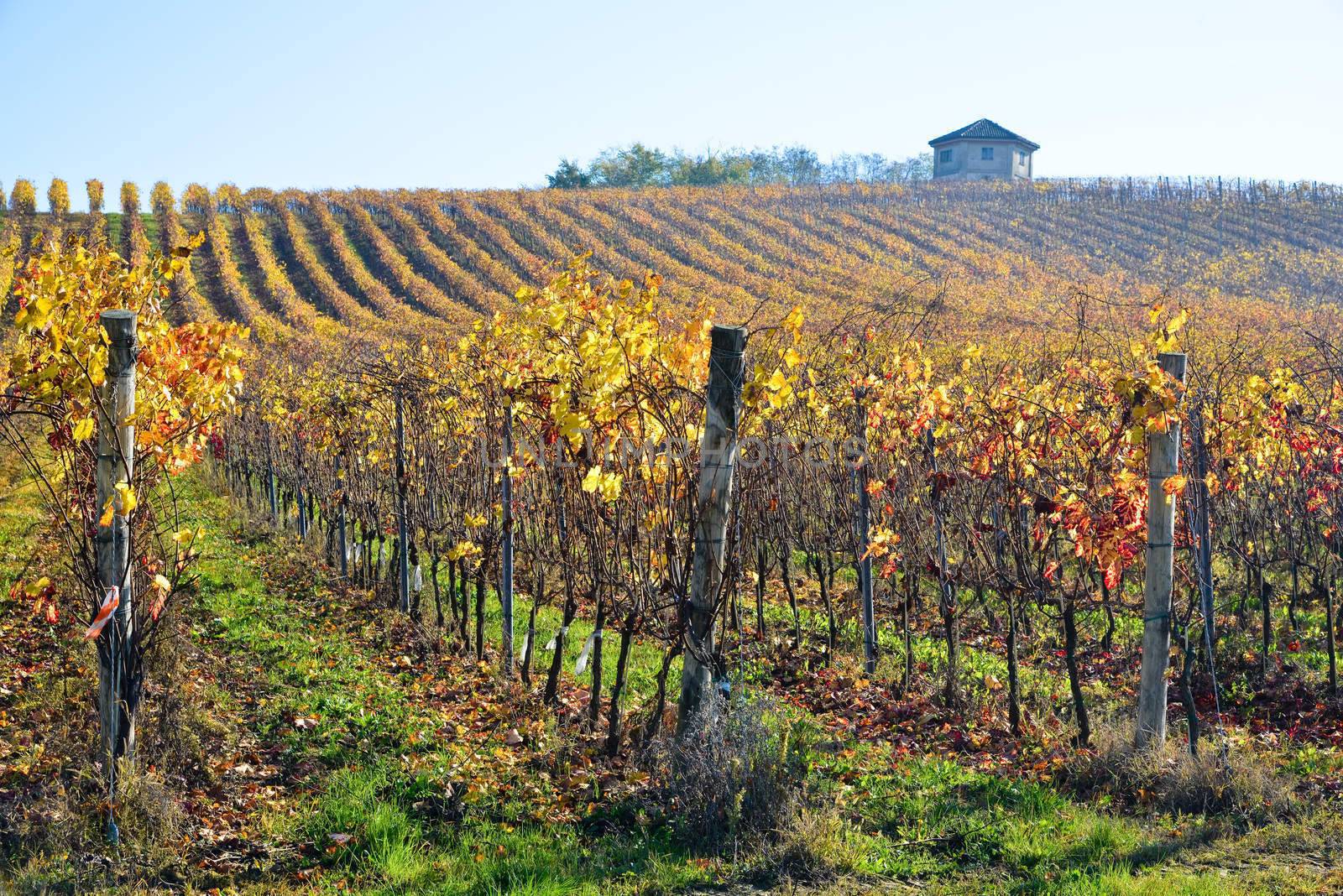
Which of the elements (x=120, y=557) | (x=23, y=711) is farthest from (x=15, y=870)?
(x=23, y=711)

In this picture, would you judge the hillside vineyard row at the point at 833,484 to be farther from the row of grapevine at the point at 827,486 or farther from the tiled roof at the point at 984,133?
the tiled roof at the point at 984,133

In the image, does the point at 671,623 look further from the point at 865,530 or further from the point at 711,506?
the point at 865,530

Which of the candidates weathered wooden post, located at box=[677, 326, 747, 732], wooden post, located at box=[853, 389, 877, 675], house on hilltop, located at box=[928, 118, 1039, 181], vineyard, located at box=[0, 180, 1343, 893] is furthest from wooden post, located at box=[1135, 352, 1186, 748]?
house on hilltop, located at box=[928, 118, 1039, 181]

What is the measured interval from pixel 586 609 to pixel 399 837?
3264 millimetres

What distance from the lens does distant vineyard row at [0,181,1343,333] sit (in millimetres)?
33688

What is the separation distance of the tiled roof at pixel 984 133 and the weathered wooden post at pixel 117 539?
58.3m

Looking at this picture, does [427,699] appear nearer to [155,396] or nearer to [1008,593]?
[155,396]

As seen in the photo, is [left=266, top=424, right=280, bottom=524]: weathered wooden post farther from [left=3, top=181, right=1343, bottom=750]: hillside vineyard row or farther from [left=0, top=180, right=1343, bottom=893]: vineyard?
[left=0, top=180, right=1343, bottom=893]: vineyard

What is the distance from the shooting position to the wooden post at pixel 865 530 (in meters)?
7.01

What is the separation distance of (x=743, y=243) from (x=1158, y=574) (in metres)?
38.2

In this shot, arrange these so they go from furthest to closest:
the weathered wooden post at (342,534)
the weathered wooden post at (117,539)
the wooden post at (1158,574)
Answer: the weathered wooden post at (342,534), the wooden post at (1158,574), the weathered wooden post at (117,539)

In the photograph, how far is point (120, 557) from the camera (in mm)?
4367

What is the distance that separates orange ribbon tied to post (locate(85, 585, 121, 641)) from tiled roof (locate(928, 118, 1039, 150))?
5872 centimetres

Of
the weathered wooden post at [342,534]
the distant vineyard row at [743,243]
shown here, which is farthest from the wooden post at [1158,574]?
the distant vineyard row at [743,243]
